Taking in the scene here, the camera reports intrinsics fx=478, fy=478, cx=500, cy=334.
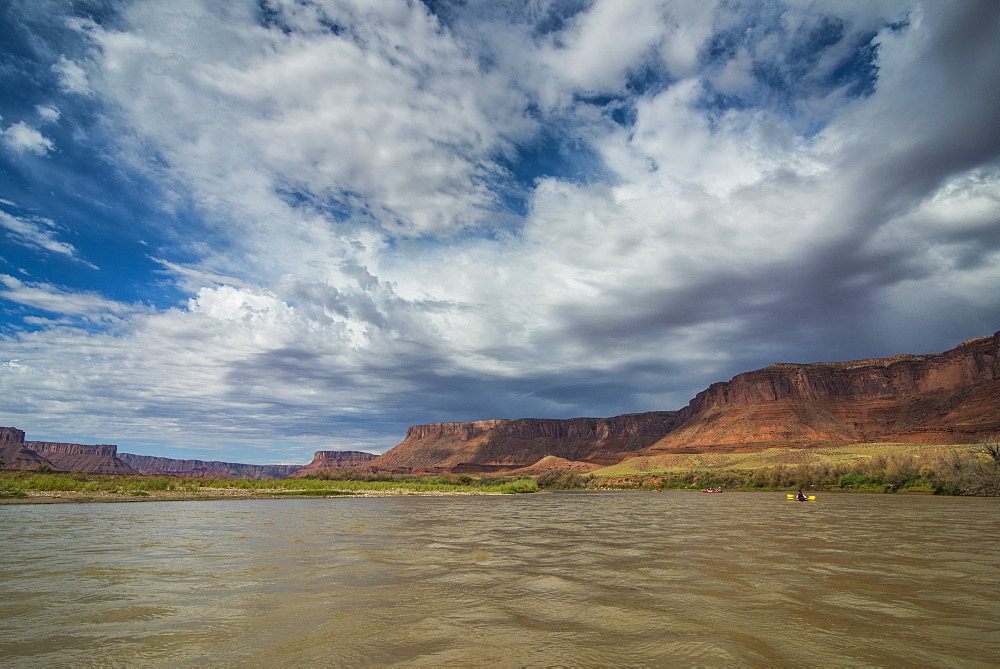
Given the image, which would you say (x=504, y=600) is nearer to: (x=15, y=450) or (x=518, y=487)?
(x=518, y=487)

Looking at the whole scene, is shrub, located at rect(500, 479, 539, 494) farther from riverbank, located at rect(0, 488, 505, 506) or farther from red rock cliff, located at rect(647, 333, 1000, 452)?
red rock cliff, located at rect(647, 333, 1000, 452)

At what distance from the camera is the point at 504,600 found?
8.77 m

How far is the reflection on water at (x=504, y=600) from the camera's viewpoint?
5.86 metres

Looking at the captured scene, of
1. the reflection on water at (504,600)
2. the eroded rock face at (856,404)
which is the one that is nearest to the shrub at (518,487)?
the reflection on water at (504,600)

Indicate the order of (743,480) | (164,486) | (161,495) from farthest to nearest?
(743,480), (164,486), (161,495)

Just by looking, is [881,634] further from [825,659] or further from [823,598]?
[823,598]

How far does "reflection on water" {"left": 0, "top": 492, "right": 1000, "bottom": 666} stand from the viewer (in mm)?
5855

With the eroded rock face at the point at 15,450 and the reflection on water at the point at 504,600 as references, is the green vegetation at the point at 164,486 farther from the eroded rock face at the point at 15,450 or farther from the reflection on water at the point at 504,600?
the eroded rock face at the point at 15,450

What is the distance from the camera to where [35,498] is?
37781mm

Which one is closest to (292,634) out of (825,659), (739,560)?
(825,659)

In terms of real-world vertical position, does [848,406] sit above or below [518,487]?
above

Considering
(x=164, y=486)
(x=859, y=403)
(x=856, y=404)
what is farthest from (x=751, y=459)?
(x=164, y=486)

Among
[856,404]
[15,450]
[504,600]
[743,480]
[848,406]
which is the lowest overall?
[743,480]

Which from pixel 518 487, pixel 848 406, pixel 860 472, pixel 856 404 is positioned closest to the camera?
pixel 860 472
